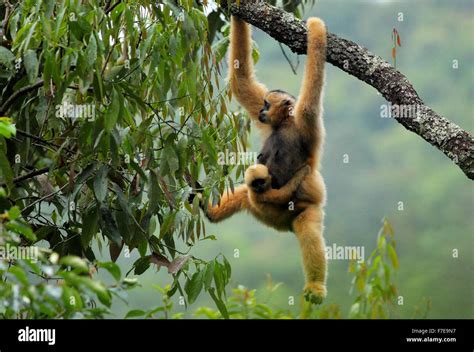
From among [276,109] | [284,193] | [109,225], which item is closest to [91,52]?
[109,225]

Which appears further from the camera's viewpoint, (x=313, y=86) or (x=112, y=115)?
(x=313, y=86)

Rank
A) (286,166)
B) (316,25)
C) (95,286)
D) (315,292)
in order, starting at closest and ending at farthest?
(95,286), (316,25), (315,292), (286,166)

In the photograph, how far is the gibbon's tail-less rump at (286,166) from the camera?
10.7ft

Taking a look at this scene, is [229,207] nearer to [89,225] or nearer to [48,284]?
[89,225]

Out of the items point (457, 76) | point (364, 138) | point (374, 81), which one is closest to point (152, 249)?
point (374, 81)

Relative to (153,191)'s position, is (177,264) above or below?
below

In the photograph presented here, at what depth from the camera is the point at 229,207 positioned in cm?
356

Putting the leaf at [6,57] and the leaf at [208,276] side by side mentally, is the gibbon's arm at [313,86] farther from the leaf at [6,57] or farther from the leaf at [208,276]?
the leaf at [6,57]

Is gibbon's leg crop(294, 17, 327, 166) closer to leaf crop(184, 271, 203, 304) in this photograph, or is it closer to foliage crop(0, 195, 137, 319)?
leaf crop(184, 271, 203, 304)

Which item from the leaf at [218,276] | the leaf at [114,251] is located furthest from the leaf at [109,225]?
the leaf at [218,276]

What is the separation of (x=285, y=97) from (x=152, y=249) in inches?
48.2

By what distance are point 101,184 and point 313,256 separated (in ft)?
3.59

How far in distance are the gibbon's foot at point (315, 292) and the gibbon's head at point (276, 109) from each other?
898 millimetres
